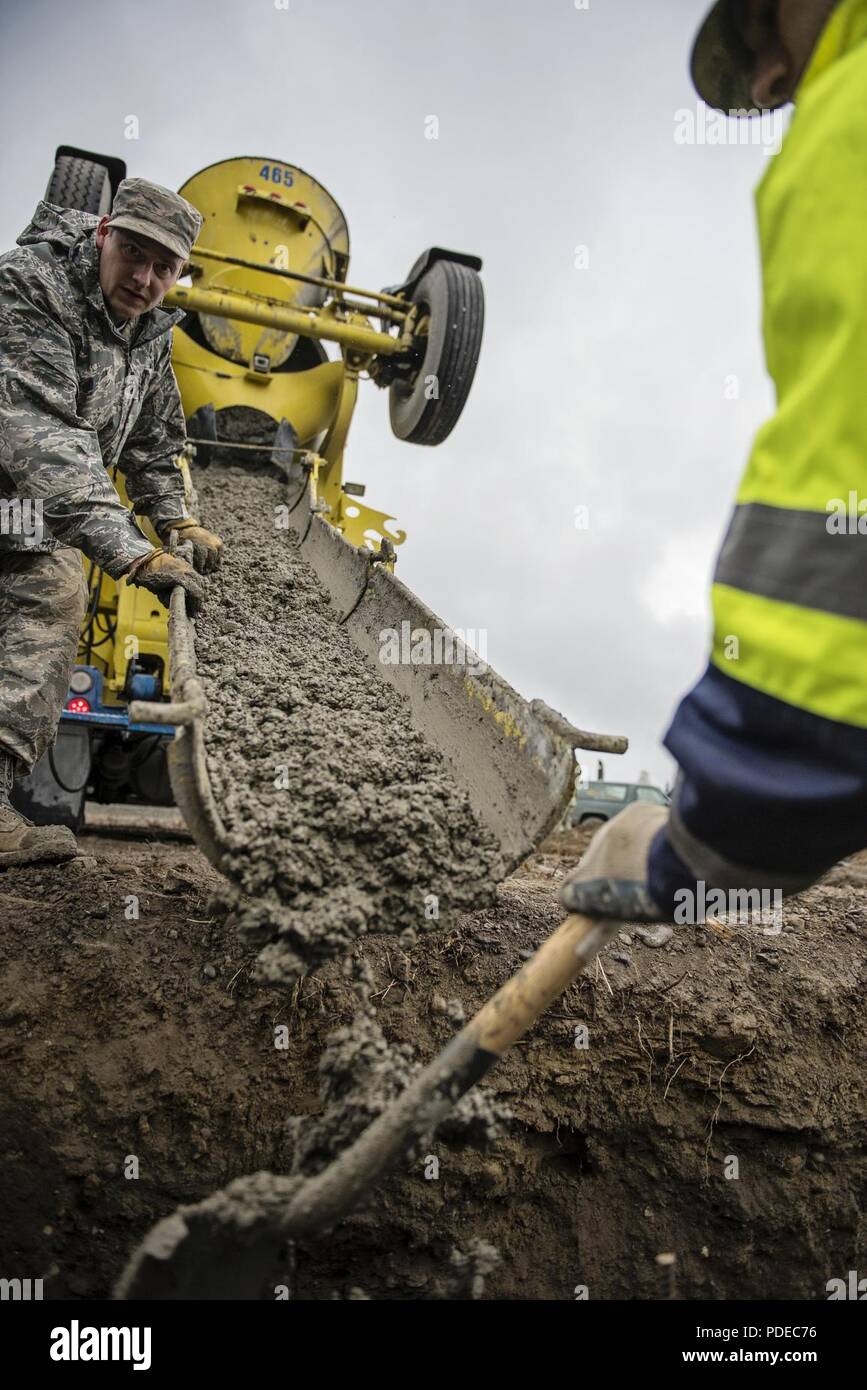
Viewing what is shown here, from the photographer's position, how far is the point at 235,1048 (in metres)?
2.42

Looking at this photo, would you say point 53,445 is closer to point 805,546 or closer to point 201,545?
point 201,545

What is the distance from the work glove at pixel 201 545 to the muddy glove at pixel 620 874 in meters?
2.08

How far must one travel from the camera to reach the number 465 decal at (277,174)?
5449 millimetres

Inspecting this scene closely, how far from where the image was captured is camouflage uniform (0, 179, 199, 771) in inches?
103

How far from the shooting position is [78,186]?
4.48m

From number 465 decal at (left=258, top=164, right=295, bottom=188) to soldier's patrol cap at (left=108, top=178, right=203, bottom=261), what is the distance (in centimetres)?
296

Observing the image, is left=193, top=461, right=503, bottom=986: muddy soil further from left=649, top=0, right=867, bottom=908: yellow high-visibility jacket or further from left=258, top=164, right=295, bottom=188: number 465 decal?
left=258, top=164, right=295, bottom=188: number 465 decal

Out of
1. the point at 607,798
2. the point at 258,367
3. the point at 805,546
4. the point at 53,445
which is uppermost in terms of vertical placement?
the point at 258,367

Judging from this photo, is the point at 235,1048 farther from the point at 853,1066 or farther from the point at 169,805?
the point at 169,805

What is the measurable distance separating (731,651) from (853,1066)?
7.62 ft

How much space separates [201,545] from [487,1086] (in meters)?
2.00
